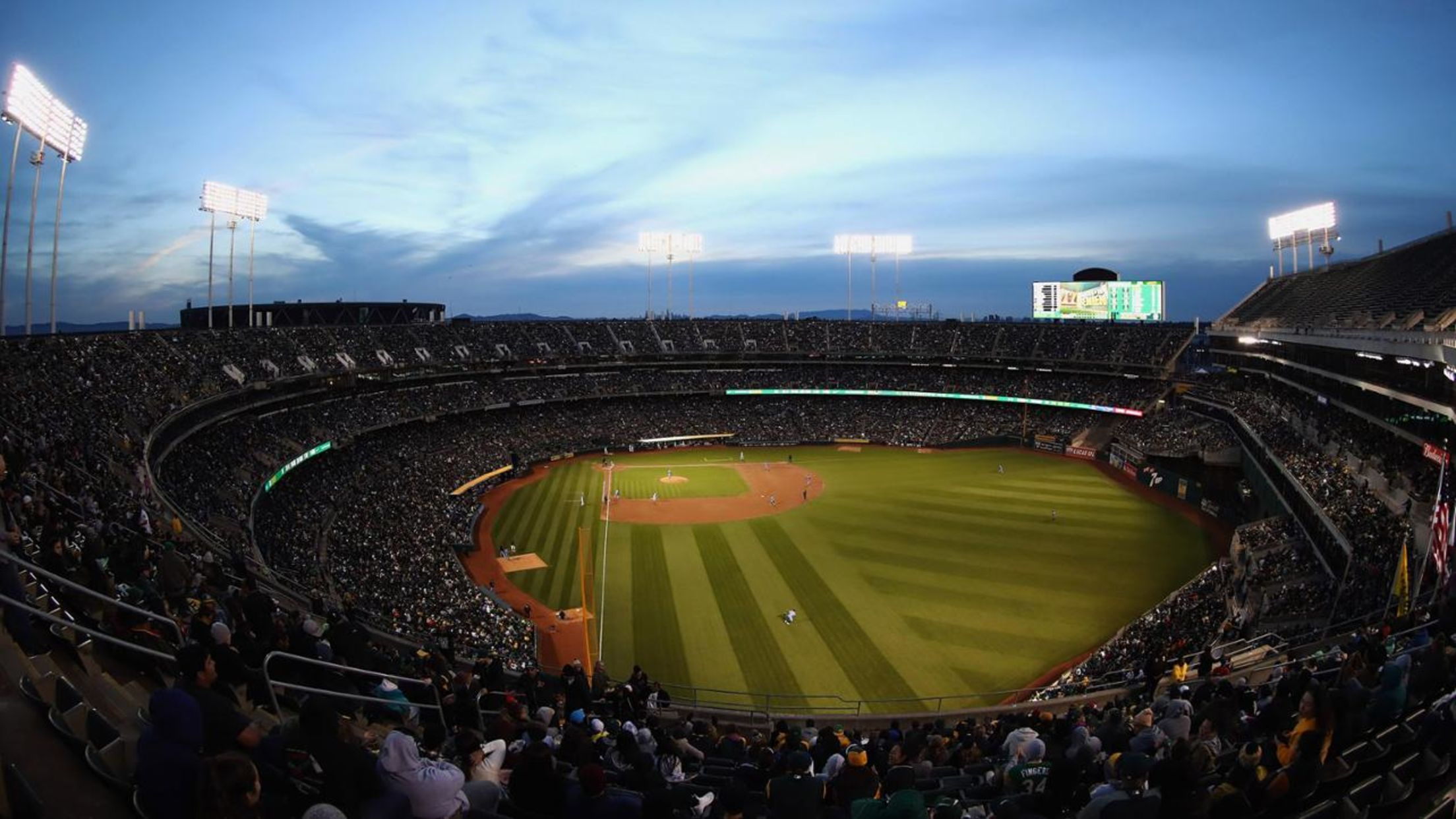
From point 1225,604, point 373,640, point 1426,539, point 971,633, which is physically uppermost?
point 1426,539

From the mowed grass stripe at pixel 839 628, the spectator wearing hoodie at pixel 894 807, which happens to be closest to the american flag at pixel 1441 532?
the mowed grass stripe at pixel 839 628

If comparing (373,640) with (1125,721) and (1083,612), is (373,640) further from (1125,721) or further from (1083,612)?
(1083,612)

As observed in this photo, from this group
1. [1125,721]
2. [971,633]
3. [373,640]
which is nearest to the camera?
[1125,721]

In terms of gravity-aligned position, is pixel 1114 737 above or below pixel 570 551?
above

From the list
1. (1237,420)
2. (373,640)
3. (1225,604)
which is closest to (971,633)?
(1225,604)

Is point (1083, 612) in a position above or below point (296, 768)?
below

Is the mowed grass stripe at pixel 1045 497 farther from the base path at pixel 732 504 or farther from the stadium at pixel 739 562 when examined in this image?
the base path at pixel 732 504

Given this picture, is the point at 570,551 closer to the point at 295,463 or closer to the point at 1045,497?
the point at 295,463

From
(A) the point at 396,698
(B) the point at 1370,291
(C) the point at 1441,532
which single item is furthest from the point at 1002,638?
(B) the point at 1370,291
